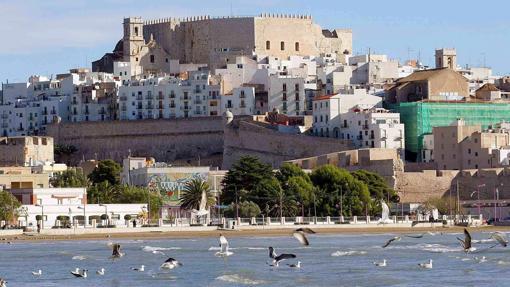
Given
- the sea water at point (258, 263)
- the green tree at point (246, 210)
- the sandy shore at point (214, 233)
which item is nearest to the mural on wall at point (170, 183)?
the green tree at point (246, 210)

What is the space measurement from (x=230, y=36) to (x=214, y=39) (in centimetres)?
106

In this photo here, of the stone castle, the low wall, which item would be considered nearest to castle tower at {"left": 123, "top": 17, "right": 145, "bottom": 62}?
the stone castle

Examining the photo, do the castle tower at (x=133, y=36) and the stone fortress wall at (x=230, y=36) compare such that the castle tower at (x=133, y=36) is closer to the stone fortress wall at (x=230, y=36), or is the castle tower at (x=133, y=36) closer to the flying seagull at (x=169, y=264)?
the stone fortress wall at (x=230, y=36)

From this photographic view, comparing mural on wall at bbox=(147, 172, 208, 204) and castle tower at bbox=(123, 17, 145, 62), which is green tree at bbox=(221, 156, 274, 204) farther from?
castle tower at bbox=(123, 17, 145, 62)

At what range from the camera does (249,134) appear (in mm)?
109688

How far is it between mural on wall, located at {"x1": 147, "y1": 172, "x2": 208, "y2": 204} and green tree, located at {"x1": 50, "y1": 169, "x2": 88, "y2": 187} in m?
3.51

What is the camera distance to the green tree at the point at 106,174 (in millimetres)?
103750

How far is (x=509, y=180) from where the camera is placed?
98562 mm

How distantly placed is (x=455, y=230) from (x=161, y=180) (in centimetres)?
1980

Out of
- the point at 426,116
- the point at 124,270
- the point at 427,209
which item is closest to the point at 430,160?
the point at 426,116

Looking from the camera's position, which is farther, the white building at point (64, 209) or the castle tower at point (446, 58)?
the castle tower at point (446, 58)

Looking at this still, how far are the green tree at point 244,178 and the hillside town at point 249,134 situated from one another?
0.26 ft

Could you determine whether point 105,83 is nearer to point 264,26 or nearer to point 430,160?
point 264,26

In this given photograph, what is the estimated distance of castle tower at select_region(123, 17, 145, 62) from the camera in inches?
5108
